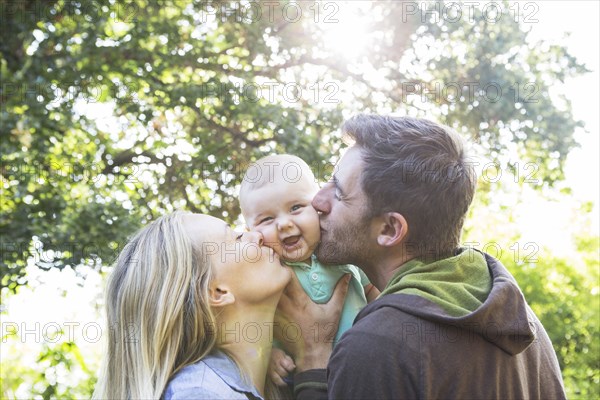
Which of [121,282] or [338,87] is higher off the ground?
[338,87]

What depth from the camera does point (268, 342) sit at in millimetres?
2480

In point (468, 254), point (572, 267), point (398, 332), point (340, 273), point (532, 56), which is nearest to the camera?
point (398, 332)

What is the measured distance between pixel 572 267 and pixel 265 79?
3747 millimetres

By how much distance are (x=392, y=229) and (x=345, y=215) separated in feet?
0.56

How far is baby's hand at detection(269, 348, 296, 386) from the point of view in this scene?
8.45ft

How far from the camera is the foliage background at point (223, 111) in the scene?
214 inches

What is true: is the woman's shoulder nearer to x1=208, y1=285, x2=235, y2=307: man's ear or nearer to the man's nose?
x1=208, y1=285, x2=235, y2=307: man's ear

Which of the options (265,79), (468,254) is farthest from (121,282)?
(265,79)

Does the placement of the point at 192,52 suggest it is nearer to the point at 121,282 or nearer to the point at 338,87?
the point at 338,87

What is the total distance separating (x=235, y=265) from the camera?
7.84 feet

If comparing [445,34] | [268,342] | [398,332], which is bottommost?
[268,342]

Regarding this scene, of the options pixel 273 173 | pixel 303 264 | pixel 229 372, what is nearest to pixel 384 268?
pixel 303 264

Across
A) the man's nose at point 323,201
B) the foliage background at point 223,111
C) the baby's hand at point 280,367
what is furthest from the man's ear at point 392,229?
the foliage background at point 223,111

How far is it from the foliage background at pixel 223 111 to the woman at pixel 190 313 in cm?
248
